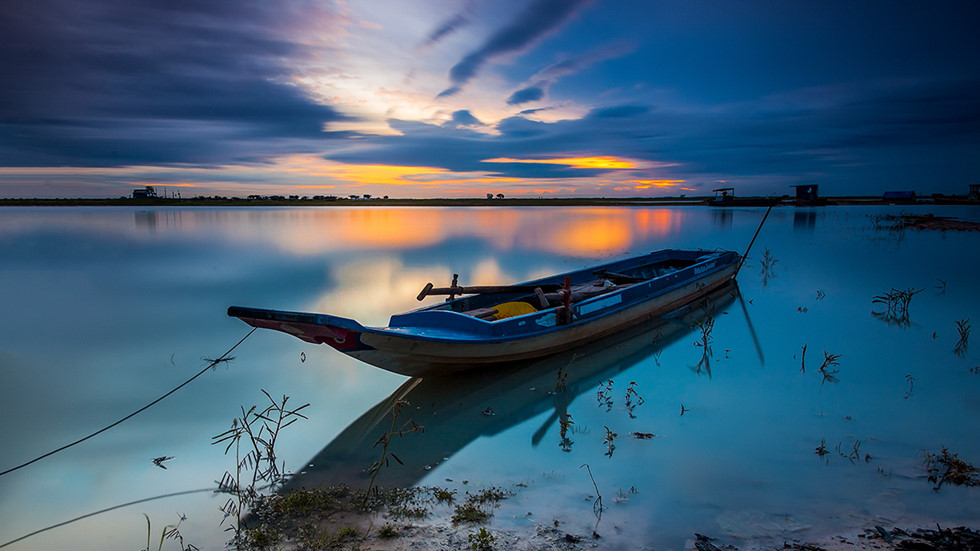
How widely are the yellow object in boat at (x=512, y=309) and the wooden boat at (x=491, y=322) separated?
0.06 ft

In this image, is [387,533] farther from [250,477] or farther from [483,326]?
[483,326]

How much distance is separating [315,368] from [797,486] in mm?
6930

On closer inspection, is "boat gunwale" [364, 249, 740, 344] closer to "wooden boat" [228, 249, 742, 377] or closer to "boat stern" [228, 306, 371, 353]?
"wooden boat" [228, 249, 742, 377]

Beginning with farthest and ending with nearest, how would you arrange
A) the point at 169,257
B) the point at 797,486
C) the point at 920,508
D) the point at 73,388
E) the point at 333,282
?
the point at 169,257
the point at 333,282
the point at 73,388
the point at 797,486
the point at 920,508

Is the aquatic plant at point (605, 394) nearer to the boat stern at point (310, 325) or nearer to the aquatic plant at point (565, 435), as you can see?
the aquatic plant at point (565, 435)

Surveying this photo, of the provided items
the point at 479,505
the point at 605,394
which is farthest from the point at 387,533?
the point at 605,394

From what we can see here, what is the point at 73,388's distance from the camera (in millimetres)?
7398

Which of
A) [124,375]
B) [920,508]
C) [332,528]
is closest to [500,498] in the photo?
[332,528]

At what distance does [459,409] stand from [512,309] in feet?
8.71

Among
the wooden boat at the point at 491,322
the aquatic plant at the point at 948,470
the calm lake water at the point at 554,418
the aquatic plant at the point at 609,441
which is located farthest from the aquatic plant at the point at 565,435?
the aquatic plant at the point at 948,470

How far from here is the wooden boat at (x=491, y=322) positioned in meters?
5.80

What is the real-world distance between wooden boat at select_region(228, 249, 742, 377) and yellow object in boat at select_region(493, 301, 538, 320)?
0.7 inches

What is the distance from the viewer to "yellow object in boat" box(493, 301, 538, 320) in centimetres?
856

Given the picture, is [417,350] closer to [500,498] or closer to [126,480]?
[500,498]
